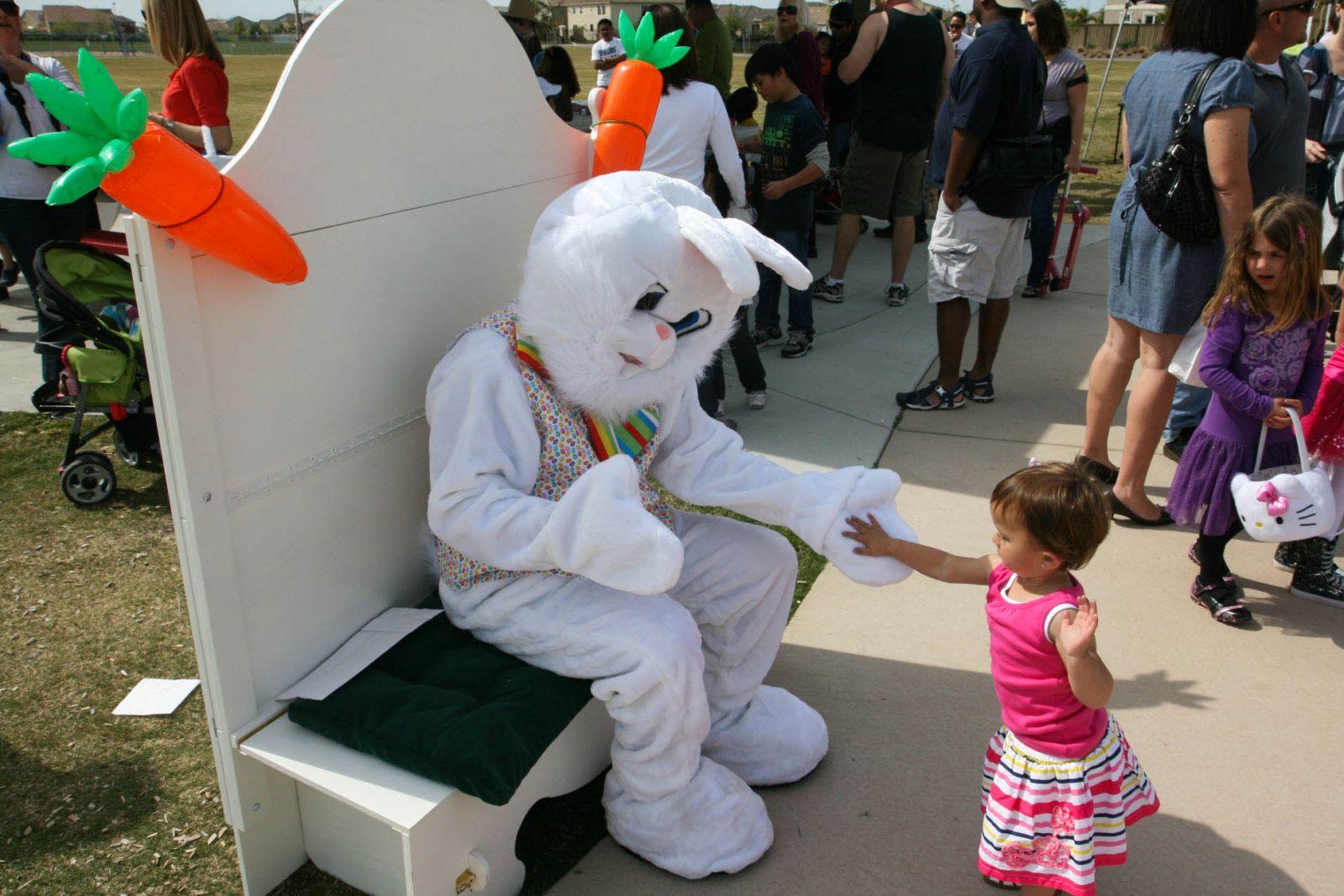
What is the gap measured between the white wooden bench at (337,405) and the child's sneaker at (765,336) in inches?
136

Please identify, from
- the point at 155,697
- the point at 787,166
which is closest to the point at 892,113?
the point at 787,166

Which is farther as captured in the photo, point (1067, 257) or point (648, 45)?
point (1067, 257)

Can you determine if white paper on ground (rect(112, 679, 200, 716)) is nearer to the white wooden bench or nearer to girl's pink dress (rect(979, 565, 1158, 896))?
the white wooden bench

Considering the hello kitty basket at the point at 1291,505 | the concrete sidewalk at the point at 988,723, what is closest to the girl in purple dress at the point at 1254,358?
the hello kitty basket at the point at 1291,505

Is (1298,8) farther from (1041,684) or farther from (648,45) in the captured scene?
(1041,684)

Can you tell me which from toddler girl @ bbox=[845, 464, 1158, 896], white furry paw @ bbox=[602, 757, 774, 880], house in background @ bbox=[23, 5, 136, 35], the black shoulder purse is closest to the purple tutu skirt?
the black shoulder purse

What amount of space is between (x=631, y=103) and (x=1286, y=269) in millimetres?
2015

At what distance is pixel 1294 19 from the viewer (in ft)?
11.5

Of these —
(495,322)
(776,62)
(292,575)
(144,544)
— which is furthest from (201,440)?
(776,62)

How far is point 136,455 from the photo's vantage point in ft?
14.9

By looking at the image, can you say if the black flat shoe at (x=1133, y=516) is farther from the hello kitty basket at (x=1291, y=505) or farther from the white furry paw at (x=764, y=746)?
the white furry paw at (x=764, y=746)

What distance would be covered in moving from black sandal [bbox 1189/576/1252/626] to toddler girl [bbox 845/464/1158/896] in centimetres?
136

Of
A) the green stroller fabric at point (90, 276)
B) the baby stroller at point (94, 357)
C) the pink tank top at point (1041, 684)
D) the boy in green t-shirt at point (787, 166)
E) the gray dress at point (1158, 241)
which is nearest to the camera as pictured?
the pink tank top at point (1041, 684)

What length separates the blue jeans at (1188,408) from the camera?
4.68m
